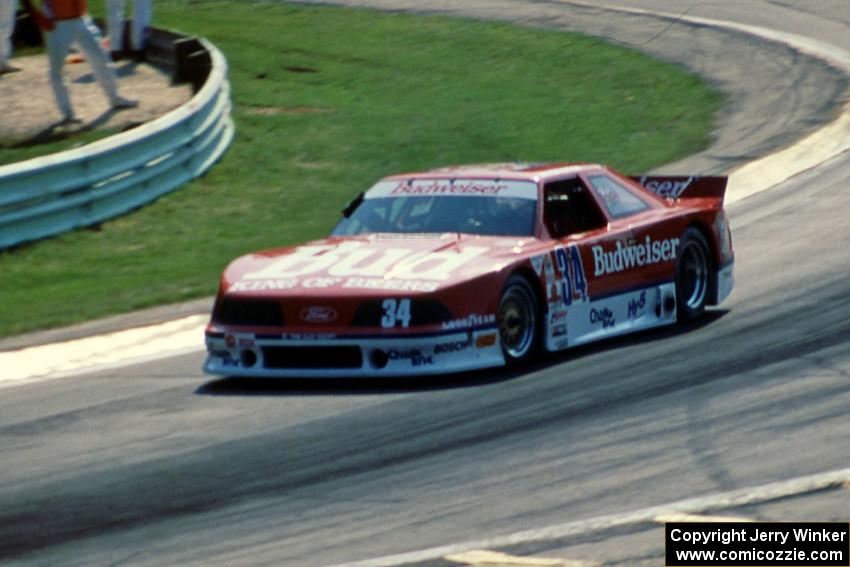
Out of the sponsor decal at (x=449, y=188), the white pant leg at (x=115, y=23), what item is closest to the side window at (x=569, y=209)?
the sponsor decal at (x=449, y=188)

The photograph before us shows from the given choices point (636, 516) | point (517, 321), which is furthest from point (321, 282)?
point (636, 516)

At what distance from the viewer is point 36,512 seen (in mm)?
7672

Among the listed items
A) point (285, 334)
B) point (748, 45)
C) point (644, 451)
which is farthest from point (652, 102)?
point (644, 451)

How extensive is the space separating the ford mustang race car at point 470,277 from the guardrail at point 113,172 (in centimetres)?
423

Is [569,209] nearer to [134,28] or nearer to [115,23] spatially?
[115,23]

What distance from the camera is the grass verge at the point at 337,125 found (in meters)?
14.3

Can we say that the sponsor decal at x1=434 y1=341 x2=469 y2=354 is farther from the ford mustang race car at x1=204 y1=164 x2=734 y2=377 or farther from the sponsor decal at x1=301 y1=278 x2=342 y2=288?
the sponsor decal at x1=301 y1=278 x2=342 y2=288

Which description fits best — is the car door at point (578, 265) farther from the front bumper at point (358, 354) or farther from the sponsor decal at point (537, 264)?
the front bumper at point (358, 354)

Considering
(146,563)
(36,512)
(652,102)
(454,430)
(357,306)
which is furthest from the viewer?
(652,102)

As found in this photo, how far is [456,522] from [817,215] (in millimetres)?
9919

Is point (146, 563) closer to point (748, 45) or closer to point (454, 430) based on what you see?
point (454, 430)

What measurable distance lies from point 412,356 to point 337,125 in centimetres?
1081

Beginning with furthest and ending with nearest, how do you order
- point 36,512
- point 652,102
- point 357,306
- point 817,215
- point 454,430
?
point 652,102
point 817,215
point 357,306
point 454,430
point 36,512

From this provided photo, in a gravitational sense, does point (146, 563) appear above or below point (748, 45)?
above
